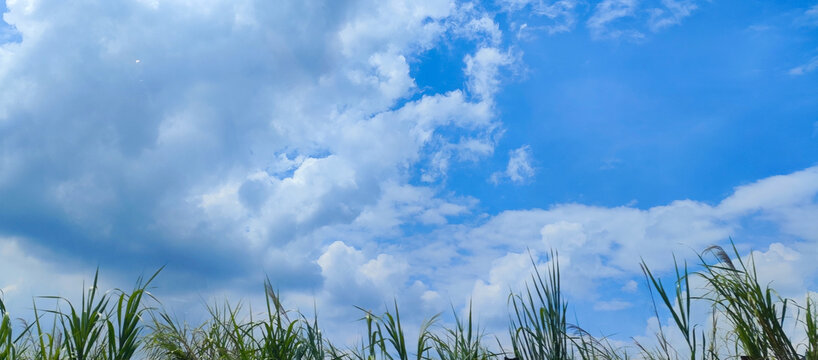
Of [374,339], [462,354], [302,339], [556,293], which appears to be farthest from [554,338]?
[302,339]

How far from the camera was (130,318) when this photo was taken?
3982mm

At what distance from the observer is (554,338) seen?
4.16 m

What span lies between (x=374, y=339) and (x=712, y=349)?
7.96 ft

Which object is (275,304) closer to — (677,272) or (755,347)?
(677,272)

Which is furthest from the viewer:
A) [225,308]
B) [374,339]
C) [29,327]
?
[225,308]

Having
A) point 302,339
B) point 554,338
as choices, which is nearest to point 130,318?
point 302,339

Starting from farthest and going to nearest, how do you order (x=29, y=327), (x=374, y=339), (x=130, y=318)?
(x=374, y=339)
(x=29, y=327)
(x=130, y=318)

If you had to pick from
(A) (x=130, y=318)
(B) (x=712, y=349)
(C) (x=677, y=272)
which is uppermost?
(C) (x=677, y=272)

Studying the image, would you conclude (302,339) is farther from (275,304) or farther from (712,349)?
(712,349)

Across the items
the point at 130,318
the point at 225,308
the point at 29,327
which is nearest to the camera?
the point at 130,318

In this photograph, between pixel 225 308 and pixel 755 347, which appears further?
pixel 225 308

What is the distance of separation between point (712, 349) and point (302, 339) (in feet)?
10.0

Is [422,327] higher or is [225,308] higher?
[225,308]

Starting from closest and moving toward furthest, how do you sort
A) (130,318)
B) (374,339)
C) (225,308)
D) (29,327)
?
(130,318) < (29,327) < (374,339) < (225,308)
